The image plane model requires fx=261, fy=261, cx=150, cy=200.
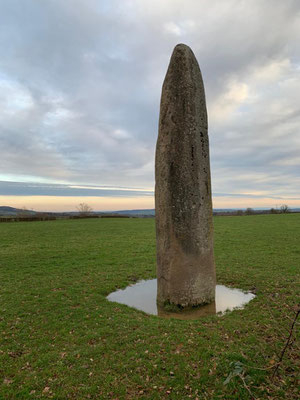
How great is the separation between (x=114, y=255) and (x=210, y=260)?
933 centimetres

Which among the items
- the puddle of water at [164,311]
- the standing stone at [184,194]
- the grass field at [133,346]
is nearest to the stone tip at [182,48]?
the standing stone at [184,194]

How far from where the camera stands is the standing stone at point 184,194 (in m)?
7.28

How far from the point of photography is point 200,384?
4.45 metres

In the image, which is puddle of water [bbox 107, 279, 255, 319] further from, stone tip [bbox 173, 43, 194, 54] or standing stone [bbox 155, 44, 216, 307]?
stone tip [bbox 173, 43, 194, 54]

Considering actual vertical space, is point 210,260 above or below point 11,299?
above

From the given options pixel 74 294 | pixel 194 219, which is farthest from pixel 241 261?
pixel 74 294

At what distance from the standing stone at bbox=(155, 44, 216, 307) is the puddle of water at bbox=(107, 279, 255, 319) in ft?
0.89

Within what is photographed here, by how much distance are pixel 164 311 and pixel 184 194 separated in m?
3.37

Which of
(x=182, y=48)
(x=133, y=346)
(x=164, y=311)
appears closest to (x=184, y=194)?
(x=164, y=311)

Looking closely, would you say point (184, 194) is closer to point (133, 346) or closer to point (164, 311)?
point (164, 311)

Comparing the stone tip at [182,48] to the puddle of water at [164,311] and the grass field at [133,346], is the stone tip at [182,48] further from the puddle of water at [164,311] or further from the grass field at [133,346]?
the puddle of water at [164,311]

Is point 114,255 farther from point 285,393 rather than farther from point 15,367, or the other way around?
point 285,393

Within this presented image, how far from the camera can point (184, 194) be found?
23.8ft

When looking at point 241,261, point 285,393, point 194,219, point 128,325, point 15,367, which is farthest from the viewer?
point 241,261
